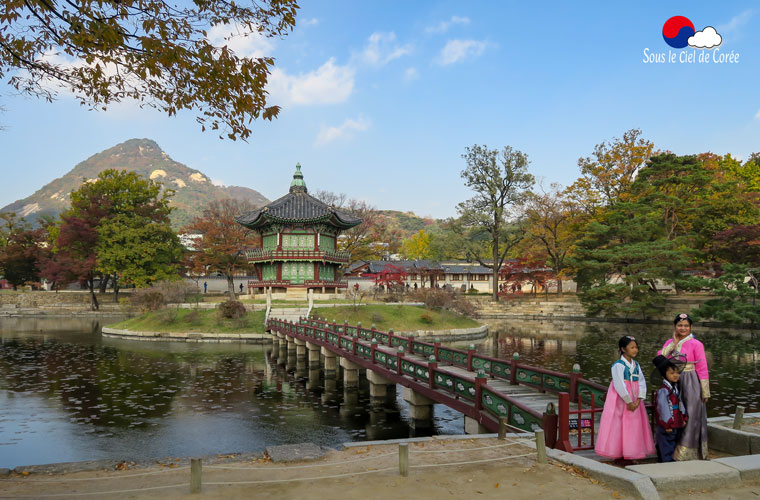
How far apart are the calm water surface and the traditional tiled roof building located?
15668mm

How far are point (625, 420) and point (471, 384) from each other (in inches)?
174

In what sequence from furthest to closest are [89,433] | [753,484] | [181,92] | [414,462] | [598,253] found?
[598,253], [89,433], [181,92], [414,462], [753,484]

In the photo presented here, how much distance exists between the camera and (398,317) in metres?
39.0

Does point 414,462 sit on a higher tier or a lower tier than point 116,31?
lower

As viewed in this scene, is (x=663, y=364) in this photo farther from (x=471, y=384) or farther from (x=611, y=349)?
(x=611, y=349)

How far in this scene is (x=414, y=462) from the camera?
24.0 ft

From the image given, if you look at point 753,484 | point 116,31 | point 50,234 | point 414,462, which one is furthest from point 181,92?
point 50,234

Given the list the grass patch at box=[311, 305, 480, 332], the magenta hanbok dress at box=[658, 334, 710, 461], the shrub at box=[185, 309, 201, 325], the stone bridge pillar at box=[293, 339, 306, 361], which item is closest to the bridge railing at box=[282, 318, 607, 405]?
the magenta hanbok dress at box=[658, 334, 710, 461]

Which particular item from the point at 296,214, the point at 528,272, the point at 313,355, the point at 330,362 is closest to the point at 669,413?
the point at 330,362

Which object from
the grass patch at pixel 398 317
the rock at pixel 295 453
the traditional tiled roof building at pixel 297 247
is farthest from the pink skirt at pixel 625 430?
the traditional tiled roof building at pixel 297 247

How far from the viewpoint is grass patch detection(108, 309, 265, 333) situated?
3622 cm

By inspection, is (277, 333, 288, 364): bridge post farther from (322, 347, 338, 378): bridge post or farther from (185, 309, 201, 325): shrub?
(185, 309, 201, 325): shrub

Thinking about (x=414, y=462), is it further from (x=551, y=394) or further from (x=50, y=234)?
(x=50, y=234)

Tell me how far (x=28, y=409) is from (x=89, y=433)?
445 centimetres
